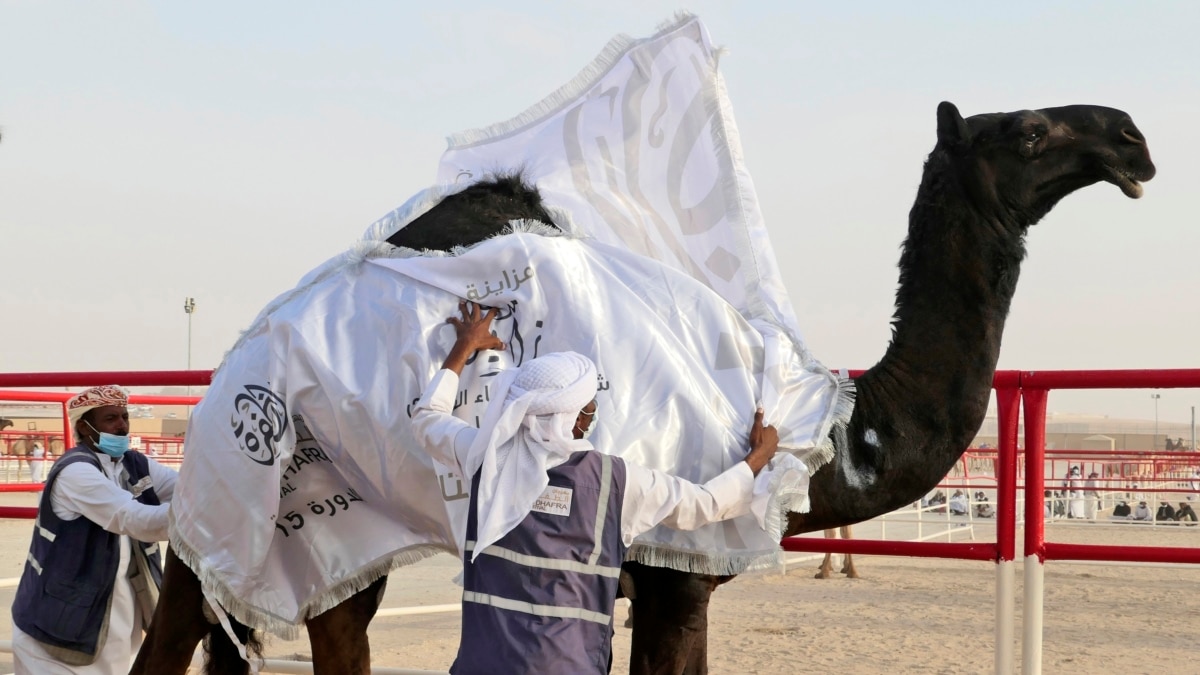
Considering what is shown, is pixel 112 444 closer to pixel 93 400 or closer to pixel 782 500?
pixel 93 400

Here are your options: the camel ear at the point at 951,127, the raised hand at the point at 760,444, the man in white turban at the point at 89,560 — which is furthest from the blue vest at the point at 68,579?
the camel ear at the point at 951,127

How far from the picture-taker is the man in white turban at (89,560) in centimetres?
424

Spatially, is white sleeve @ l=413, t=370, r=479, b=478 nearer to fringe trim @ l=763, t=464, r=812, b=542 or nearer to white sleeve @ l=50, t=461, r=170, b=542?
fringe trim @ l=763, t=464, r=812, b=542

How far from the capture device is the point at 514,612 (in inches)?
104

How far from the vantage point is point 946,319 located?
3754mm

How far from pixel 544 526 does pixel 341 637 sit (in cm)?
136

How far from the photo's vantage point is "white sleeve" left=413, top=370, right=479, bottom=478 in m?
2.98

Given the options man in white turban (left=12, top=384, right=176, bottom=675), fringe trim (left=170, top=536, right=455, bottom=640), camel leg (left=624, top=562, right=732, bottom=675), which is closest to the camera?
camel leg (left=624, top=562, right=732, bottom=675)

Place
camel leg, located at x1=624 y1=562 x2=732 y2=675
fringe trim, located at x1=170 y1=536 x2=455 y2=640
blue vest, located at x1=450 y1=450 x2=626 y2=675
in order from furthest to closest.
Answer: fringe trim, located at x1=170 y1=536 x2=455 y2=640
camel leg, located at x1=624 y1=562 x2=732 y2=675
blue vest, located at x1=450 y1=450 x2=626 y2=675

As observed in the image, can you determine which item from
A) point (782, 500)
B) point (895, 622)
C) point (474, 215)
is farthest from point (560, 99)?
point (895, 622)

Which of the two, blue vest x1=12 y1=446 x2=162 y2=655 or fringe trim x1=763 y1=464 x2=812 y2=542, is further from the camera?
blue vest x1=12 y1=446 x2=162 y2=655

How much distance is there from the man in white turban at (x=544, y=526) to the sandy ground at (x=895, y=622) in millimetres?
3462

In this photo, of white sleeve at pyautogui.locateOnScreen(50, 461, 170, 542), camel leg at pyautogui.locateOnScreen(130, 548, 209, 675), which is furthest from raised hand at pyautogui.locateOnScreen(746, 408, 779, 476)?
white sleeve at pyautogui.locateOnScreen(50, 461, 170, 542)

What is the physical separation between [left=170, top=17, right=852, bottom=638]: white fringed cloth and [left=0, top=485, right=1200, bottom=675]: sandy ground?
239 cm
